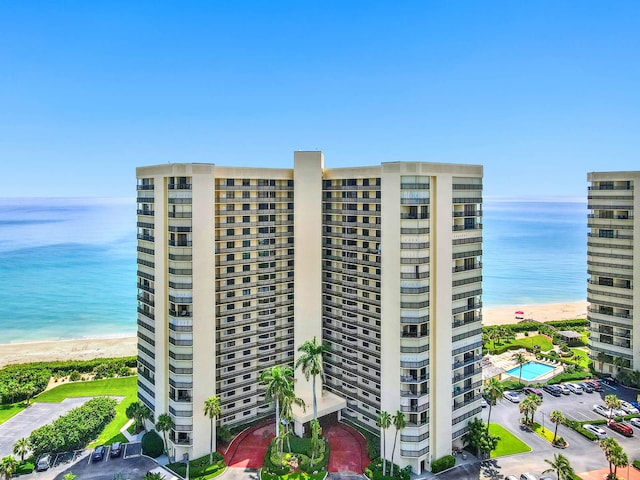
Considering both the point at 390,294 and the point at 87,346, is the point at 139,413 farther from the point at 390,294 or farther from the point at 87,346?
the point at 87,346

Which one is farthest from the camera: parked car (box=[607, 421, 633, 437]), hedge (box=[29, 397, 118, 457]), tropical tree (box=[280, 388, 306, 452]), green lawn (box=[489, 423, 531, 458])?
parked car (box=[607, 421, 633, 437])

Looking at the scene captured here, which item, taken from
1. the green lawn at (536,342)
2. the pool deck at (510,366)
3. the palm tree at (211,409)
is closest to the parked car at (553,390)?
the pool deck at (510,366)

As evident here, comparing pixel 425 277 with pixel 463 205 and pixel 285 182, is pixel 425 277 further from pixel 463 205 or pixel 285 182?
pixel 285 182

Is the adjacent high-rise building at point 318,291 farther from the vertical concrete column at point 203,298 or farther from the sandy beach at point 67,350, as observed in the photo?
the sandy beach at point 67,350

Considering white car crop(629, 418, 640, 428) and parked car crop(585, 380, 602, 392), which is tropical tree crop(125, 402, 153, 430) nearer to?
white car crop(629, 418, 640, 428)

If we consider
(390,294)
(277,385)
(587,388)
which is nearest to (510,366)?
(587,388)

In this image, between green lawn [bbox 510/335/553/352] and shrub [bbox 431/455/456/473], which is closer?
shrub [bbox 431/455/456/473]

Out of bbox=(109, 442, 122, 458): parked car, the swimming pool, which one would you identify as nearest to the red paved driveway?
bbox=(109, 442, 122, 458): parked car
